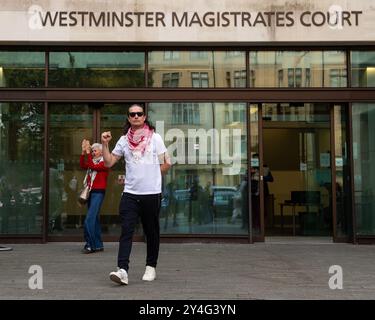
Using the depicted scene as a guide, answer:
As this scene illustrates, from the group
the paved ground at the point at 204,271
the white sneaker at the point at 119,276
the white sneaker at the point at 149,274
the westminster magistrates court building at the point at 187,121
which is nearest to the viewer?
the paved ground at the point at 204,271

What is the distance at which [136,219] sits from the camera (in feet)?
23.3

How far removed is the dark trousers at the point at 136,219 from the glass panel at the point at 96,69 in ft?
15.3

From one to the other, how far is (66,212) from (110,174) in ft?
3.61

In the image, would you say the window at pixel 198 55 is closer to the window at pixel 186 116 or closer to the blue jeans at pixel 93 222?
the window at pixel 186 116

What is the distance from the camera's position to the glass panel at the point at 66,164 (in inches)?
451

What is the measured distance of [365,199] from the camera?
11.4 m

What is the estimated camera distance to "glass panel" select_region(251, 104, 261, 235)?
11367 mm

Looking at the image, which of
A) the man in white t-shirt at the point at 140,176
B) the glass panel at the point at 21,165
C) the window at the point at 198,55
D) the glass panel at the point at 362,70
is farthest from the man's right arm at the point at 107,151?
the glass panel at the point at 362,70

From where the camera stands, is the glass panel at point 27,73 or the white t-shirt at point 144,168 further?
the glass panel at point 27,73

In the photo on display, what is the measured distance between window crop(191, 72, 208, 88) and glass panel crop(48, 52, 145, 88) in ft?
3.09

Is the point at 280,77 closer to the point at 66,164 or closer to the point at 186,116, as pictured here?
the point at 186,116

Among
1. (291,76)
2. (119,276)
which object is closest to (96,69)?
(291,76)

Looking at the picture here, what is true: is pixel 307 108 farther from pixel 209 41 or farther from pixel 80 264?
pixel 80 264

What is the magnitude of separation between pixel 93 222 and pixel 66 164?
7.06 ft
